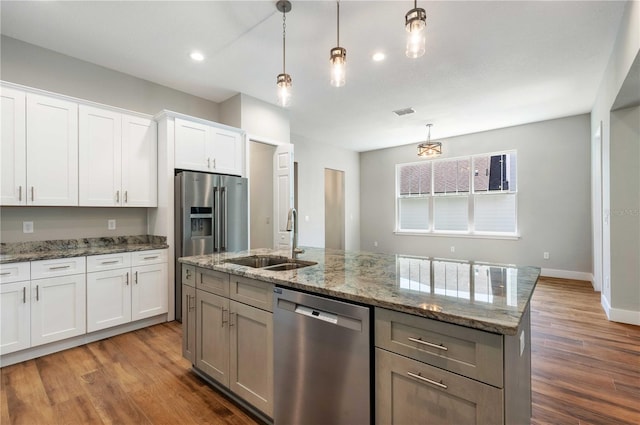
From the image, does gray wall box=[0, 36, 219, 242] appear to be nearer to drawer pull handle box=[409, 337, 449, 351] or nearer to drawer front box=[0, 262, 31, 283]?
drawer front box=[0, 262, 31, 283]

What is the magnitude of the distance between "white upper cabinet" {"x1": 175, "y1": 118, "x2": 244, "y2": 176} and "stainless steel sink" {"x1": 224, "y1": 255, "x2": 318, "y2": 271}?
1.88m

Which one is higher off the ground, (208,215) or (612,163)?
(612,163)

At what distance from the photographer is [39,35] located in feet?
9.23

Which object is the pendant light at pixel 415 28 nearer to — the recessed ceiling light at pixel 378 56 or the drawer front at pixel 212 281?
the recessed ceiling light at pixel 378 56

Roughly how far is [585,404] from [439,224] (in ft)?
16.9

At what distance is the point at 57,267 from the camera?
2652 millimetres

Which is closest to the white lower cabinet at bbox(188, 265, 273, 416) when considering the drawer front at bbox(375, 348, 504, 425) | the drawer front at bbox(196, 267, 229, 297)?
the drawer front at bbox(196, 267, 229, 297)

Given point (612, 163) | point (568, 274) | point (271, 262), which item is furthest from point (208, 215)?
point (568, 274)

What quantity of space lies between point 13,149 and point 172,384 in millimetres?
2502

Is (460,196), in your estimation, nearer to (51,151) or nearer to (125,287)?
(125,287)

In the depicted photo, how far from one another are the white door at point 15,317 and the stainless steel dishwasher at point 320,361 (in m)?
2.40

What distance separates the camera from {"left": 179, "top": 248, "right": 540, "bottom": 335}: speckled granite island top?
1.03 metres

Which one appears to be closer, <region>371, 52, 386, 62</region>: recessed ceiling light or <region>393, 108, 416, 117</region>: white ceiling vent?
<region>371, 52, 386, 62</region>: recessed ceiling light

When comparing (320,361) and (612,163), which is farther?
(612,163)
